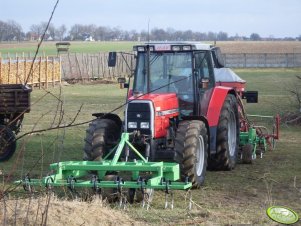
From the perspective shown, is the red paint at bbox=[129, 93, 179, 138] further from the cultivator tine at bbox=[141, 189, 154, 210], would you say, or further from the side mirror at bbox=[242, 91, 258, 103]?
the side mirror at bbox=[242, 91, 258, 103]

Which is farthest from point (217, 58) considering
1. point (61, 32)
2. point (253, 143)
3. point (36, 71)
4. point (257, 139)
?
point (36, 71)

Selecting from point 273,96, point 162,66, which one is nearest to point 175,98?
point 162,66

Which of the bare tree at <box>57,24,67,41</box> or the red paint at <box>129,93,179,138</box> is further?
the red paint at <box>129,93,179,138</box>

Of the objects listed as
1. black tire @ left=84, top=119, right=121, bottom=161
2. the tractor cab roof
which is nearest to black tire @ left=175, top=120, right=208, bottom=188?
black tire @ left=84, top=119, right=121, bottom=161

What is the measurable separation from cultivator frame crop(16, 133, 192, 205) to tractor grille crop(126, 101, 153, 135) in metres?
0.79

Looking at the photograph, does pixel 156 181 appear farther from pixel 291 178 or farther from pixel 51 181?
pixel 291 178

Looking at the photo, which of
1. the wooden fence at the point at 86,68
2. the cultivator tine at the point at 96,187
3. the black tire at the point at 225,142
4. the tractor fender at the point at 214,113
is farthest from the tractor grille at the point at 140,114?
the wooden fence at the point at 86,68

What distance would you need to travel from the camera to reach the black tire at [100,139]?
10.1m

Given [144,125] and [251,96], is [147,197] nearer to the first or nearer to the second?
[144,125]

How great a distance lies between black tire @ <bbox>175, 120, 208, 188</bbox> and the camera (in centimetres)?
960

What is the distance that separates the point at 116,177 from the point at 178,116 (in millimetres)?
2453

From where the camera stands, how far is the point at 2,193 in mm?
3988

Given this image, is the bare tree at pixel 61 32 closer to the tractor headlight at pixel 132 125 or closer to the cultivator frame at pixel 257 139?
the tractor headlight at pixel 132 125

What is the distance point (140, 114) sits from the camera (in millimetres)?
10055
